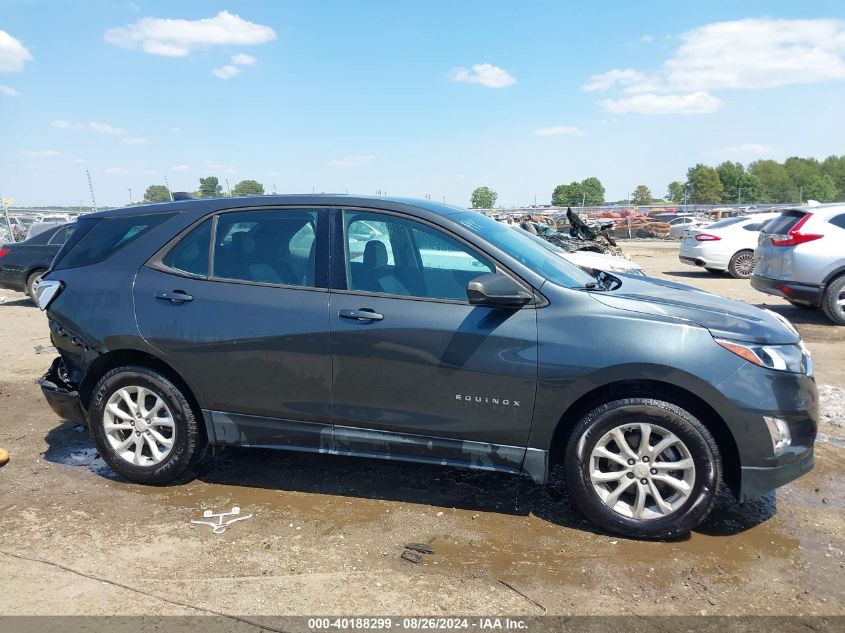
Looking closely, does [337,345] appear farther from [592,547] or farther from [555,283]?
[592,547]

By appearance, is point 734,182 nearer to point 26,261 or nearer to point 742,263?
point 742,263

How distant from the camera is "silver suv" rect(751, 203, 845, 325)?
8.84 m

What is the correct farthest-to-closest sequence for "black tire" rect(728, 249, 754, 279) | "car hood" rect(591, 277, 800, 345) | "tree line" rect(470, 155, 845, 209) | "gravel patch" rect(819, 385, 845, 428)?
1. "tree line" rect(470, 155, 845, 209)
2. "black tire" rect(728, 249, 754, 279)
3. "gravel patch" rect(819, 385, 845, 428)
4. "car hood" rect(591, 277, 800, 345)

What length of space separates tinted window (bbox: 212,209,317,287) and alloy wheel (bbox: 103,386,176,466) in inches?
37.1

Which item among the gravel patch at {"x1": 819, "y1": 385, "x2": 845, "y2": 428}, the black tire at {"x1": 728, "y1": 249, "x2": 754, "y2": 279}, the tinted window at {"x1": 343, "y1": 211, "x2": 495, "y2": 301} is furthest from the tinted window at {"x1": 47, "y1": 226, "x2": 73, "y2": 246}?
the black tire at {"x1": 728, "y1": 249, "x2": 754, "y2": 279}

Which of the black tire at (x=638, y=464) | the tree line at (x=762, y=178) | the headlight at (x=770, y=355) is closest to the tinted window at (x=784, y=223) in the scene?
the headlight at (x=770, y=355)

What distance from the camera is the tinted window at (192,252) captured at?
4.14 m

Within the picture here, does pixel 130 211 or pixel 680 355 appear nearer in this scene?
pixel 680 355

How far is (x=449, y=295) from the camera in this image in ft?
12.0

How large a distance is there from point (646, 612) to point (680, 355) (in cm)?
124

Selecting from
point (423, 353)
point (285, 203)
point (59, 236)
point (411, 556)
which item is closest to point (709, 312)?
point (423, 353)

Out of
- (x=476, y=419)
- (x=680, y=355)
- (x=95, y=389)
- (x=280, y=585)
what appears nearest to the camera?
(x=280, y=585)

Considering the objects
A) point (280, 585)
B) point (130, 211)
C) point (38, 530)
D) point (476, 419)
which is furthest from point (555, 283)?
point (38, 530)

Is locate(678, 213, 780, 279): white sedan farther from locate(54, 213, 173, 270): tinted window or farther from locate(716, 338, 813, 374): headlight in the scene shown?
locate(54, 213, 173, 270): tinted window
